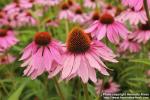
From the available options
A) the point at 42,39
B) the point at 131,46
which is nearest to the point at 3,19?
the point at 131,46

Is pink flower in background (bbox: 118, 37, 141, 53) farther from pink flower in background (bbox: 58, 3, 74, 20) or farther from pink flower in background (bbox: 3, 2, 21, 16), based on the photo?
pink flower in background (bbox: 3, 2, 21, 16)

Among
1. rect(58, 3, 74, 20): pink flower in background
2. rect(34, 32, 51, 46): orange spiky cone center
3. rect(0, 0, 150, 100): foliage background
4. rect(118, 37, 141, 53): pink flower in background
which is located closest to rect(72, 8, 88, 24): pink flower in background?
rect(58, 3, 74, 20): pink flower in background

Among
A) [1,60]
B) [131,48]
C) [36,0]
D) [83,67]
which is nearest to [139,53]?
[131,48]

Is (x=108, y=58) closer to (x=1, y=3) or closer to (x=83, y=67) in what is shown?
(x=83, y=67)

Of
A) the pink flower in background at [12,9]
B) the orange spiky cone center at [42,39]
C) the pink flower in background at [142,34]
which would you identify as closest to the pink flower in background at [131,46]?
the pink flower in background at [142,34]

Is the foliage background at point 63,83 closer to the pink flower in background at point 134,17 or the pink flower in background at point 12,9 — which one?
the pink flower in background at point 134,17

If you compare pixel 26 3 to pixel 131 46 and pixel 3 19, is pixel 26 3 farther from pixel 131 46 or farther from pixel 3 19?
pixel 131 46
